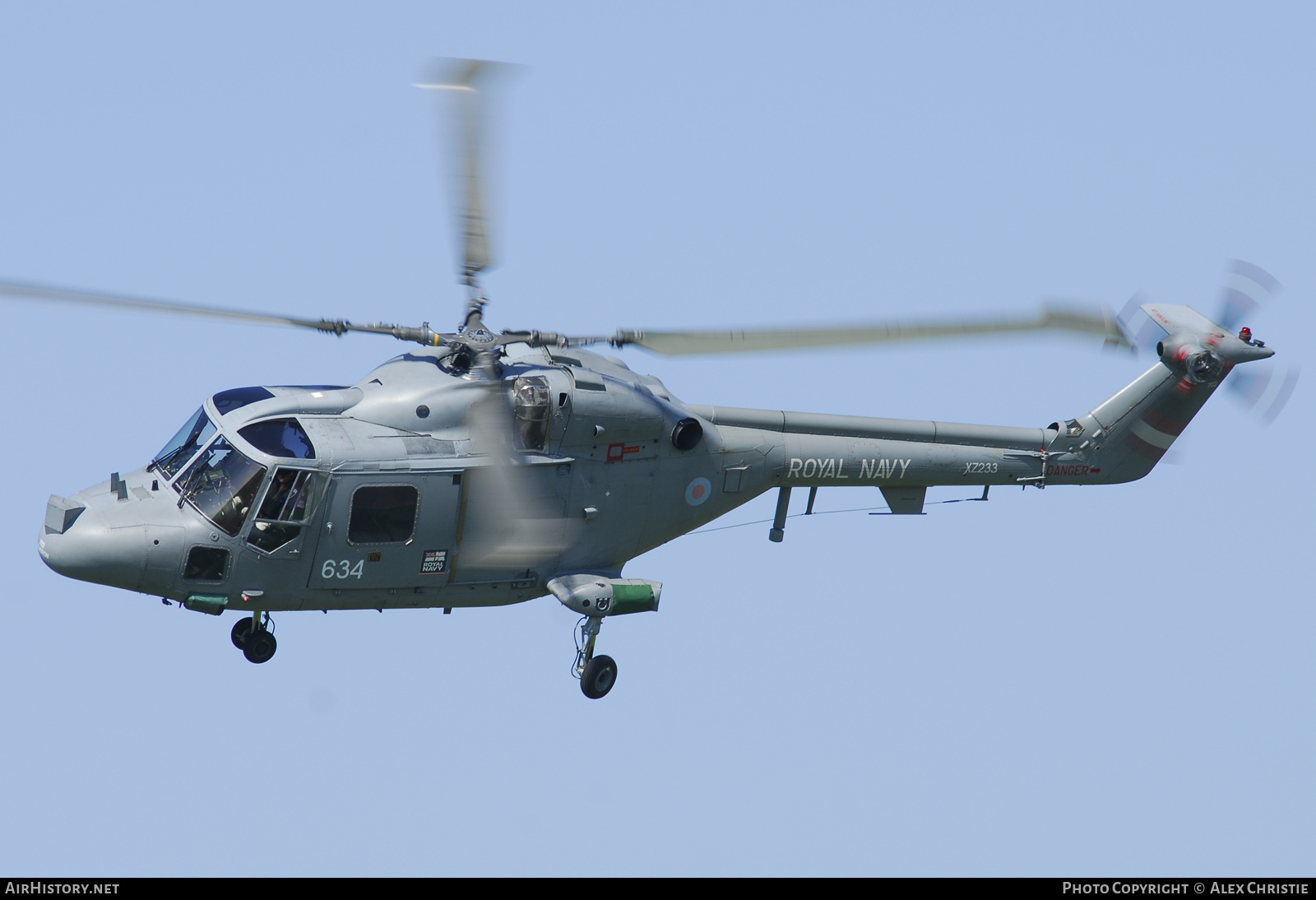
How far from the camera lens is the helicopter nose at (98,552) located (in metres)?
16.7

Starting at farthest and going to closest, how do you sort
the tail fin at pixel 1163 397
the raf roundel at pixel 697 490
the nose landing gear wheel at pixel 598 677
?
1. the tail fin at pixel 1163 397
2. the raf roundel at pixel 697 490
3. the nose landing gear wheel at pixel 598 677

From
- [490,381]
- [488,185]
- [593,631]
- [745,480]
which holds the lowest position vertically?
[593,631]

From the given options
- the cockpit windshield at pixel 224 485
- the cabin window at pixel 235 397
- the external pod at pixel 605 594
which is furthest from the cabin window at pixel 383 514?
the external pod at pixel 605 594

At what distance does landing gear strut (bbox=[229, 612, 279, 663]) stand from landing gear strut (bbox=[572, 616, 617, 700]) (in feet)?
11.2

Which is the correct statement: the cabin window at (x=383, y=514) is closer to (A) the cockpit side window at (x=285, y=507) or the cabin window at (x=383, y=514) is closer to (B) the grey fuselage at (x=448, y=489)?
(B) the grey fuselage at (x=448, y=489)

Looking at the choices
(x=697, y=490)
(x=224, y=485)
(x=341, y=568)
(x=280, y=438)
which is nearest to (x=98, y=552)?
(x=224, y=485)

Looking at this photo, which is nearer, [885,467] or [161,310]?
[161,310]

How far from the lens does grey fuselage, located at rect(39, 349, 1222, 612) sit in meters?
17.0

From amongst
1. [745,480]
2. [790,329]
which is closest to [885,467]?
[745,480]

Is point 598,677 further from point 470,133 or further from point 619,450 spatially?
point 470,133

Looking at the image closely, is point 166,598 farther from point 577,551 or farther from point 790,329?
point 790,329

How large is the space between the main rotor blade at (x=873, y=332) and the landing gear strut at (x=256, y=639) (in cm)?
538

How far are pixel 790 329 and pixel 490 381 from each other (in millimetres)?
3195

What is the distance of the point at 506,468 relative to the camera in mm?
17016
